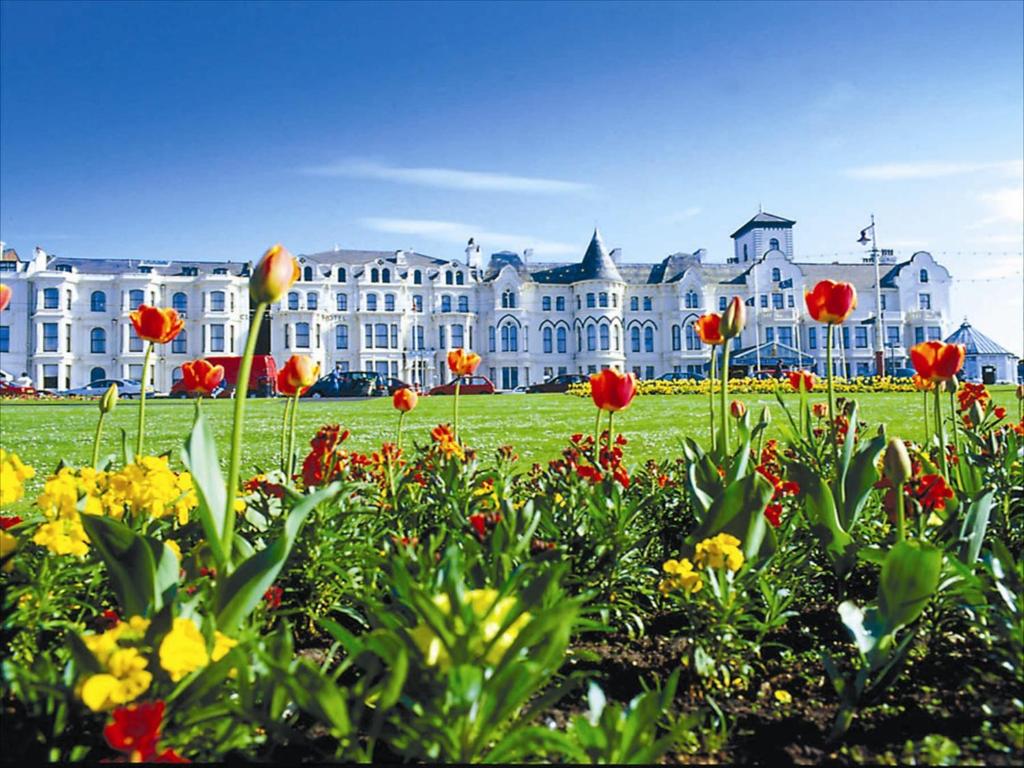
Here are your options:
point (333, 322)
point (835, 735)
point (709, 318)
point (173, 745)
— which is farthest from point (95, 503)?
point (333, 322)

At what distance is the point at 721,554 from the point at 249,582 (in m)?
1.20

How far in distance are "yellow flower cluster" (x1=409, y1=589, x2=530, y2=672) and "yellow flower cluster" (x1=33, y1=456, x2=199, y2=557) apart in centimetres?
103

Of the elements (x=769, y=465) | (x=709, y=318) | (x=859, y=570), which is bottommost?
(x=859, y=570)

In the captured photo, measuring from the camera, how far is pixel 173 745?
1.29m

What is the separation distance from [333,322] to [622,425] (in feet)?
125

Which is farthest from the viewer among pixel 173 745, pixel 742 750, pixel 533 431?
pixel 533 431

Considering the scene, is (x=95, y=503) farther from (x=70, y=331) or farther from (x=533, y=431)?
(x=70, y=331)

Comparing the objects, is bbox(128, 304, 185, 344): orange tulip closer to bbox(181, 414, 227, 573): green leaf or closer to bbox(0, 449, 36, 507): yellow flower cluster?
bbox(0, 449, 36, 507): yellow flower cluster

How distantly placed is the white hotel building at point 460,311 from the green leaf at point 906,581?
3953 centimetres

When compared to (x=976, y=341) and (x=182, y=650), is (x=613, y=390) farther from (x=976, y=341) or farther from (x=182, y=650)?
(x=976, y=341)

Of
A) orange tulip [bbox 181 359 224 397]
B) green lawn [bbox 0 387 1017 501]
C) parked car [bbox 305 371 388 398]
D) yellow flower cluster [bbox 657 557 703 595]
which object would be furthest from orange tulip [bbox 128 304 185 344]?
parked car [bbox 305 371 388 398]

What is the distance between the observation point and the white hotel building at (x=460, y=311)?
4372cm

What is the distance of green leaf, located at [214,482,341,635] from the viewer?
1529 mm

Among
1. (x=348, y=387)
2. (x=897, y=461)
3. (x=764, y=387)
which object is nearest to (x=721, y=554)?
(x=897, y=461)
